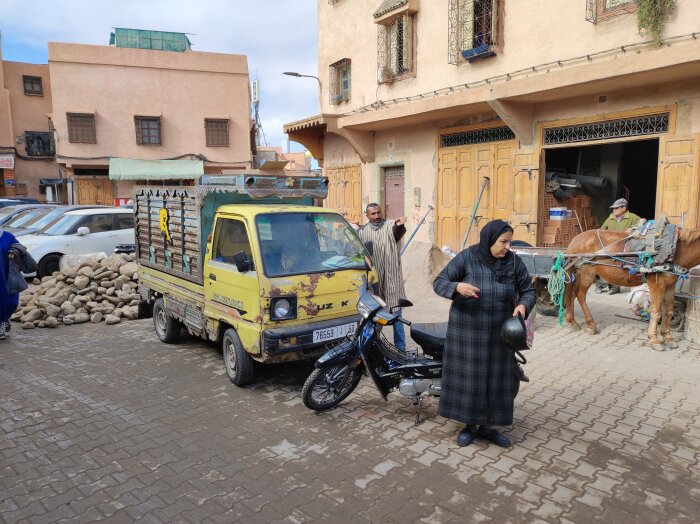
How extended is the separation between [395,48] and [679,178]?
7.46 metres

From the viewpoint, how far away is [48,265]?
1134 cm

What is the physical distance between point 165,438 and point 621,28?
885 cm

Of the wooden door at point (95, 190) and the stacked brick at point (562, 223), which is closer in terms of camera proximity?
the stacked brick at point (562, 223)

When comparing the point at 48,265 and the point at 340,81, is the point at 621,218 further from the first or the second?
the point at 48,265

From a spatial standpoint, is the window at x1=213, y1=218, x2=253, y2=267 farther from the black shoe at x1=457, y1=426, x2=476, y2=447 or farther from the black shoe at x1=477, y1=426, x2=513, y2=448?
the black shoe at x1=477, y1=426, x2=513, y2=448

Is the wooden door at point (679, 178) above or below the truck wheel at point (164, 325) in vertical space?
above

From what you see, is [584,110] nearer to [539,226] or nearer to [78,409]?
[539,226]

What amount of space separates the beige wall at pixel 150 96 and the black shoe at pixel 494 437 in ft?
80.4

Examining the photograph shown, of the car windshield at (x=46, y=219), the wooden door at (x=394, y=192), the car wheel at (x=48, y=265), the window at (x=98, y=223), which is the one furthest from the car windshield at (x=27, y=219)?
the wooden door at (x=394, y=192)

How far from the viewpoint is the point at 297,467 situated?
372 cm

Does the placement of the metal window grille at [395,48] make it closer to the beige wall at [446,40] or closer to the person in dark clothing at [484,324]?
the beige wall at [446,40]

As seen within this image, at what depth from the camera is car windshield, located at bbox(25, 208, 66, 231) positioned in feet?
40.7

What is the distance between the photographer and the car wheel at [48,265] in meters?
11.2

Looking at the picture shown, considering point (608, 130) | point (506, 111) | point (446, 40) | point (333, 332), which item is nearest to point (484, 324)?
point (333, 332)
